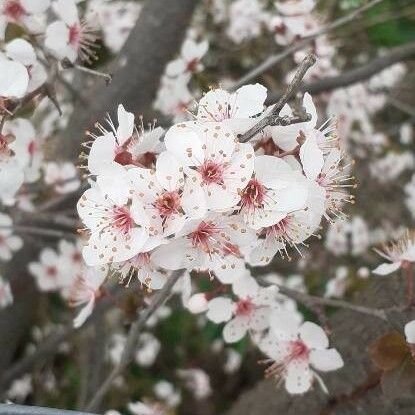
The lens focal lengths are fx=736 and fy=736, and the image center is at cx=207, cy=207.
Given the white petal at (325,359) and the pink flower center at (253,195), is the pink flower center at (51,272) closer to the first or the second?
the white petal at (325,359)

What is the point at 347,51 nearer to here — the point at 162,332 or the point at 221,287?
the point at 162,332

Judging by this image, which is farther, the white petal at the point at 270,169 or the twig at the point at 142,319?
the twig at the point at 142,319

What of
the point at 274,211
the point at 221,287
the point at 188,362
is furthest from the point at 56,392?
the point at 274,211

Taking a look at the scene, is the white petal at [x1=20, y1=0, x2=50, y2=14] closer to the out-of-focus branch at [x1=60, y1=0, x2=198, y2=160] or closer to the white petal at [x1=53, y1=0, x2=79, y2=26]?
the white petal at [x1=53, y1=0, x2=79, y2=26]

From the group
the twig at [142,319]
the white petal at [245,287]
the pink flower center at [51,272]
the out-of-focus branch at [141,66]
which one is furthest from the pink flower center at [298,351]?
the pink flower center at [51,272]

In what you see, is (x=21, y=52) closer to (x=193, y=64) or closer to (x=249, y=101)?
(x=249, y=101)

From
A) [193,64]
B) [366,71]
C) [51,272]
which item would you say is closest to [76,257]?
[51,272]
